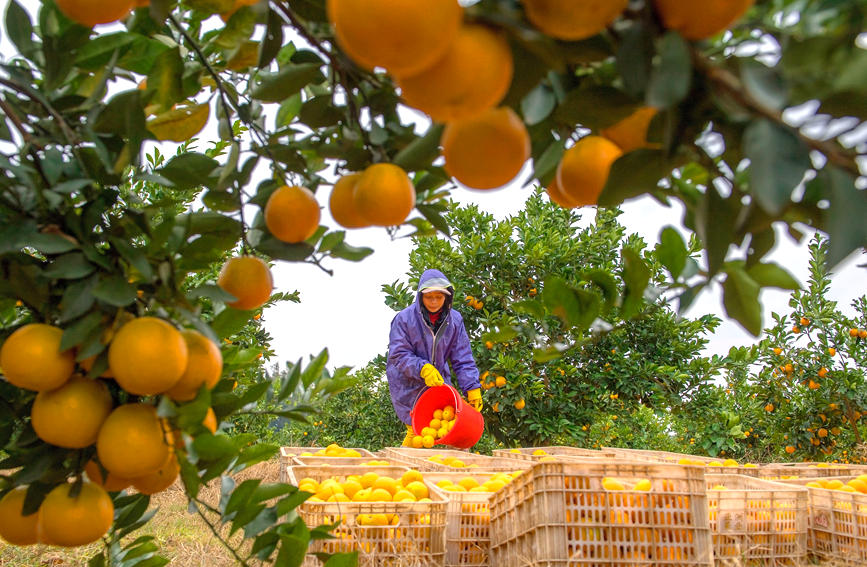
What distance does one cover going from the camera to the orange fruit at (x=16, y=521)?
656 millimetres

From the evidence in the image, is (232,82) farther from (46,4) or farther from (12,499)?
(12,499)

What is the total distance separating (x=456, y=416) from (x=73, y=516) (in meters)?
2.44

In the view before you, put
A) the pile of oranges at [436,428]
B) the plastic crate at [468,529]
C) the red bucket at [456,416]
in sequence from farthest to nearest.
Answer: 1. the pile of oranges at [436,428]
2. the red bucket at [456,416]
3. the plastic crate at [468,529]

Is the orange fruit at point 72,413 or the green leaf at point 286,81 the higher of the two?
the green leaf at point 286,81

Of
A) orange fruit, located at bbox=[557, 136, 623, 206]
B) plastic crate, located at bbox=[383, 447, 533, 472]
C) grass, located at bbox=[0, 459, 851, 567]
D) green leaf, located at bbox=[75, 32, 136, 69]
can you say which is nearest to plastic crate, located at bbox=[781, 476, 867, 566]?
grass, located at bbox=[0, 459, 851, 567]

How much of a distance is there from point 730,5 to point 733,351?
466 cm

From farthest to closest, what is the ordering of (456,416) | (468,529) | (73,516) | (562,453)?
(456,416)
(562,453)
(468,529)
(73,516)

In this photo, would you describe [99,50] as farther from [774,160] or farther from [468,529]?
[468,529]

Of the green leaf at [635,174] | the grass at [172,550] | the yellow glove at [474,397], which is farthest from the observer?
the yellow glove at [474,397]

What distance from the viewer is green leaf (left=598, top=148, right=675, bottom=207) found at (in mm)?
380

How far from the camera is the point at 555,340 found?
4.24 m

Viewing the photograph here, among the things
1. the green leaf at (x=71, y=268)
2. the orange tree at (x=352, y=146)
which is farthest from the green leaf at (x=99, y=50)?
the green leaf at (x=71, y=268)

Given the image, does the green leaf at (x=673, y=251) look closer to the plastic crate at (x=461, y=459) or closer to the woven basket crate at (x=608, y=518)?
the woven basket crate at (x=608, y=518)

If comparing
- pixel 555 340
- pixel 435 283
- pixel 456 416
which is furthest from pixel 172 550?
pixel 555 340
